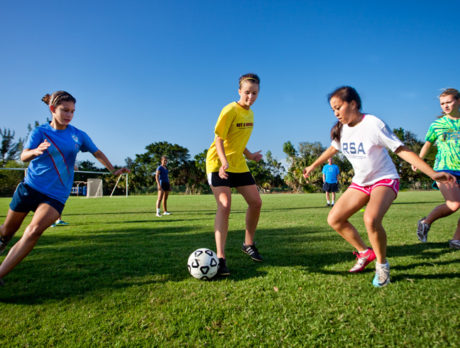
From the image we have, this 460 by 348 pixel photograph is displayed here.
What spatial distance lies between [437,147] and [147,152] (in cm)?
6430

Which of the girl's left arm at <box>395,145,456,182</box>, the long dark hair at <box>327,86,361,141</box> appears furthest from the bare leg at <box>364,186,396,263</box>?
the long dark hair at <box>327,86,361,141</box>

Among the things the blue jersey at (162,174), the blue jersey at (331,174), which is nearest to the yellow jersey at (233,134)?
the blue jersey at (162,174)

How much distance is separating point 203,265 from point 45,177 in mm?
1935

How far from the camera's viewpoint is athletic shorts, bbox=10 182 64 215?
3.09m

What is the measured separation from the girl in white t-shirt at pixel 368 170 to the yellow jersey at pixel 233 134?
1134mm

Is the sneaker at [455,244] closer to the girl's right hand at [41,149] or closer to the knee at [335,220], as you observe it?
the knee at [335,220]

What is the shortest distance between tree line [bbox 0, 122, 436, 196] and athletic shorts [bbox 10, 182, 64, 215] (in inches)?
1864

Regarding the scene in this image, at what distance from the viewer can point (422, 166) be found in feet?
9.04

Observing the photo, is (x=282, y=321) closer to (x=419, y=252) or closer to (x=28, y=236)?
(x=28, y=236)

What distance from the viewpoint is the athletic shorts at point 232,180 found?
12.5ft

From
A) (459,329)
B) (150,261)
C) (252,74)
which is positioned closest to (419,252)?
(459,329)

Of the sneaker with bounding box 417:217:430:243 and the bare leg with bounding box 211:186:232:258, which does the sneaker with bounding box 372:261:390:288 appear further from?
the sneaker with bounding box 417:217:430:243

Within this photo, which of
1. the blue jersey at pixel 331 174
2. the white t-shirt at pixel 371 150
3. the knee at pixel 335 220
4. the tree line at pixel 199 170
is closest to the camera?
the white t-shirt at pixel 371 150

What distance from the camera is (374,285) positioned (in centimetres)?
292
